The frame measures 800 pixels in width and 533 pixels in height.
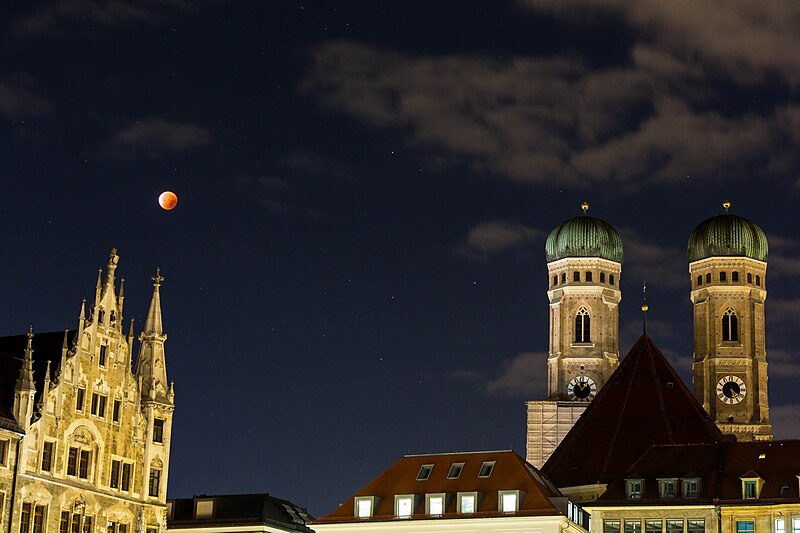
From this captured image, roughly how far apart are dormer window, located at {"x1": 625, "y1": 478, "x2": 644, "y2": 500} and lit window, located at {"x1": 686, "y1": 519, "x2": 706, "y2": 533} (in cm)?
379

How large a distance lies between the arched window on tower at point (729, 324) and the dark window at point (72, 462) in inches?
3639

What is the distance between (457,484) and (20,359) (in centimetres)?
2616

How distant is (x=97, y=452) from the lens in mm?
80250

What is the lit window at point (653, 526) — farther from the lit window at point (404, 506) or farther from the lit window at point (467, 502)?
the lit window at point (404, 506)

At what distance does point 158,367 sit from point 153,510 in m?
8.23

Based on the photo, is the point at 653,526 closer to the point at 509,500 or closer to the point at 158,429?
the point at 509,500

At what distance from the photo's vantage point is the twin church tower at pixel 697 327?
155 meters

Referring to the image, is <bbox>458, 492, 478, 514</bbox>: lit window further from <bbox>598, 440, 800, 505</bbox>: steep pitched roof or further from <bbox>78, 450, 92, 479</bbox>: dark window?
<bbox>78, 450, 92, 479</bbox>: dark window

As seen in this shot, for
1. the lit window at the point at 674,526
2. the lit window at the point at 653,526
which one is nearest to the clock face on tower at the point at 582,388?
the lit window at the point at 653,526

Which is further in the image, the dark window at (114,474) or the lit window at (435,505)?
the lit window at (435,505)

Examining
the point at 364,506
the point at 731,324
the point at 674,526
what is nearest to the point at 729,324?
the point at 731,324

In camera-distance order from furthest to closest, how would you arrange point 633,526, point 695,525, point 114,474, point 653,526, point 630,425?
point 630,425, point 633,526, point 653,526, point 695,525, point 114,474

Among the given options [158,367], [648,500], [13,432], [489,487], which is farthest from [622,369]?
[13,432]

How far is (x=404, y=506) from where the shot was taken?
290ft
